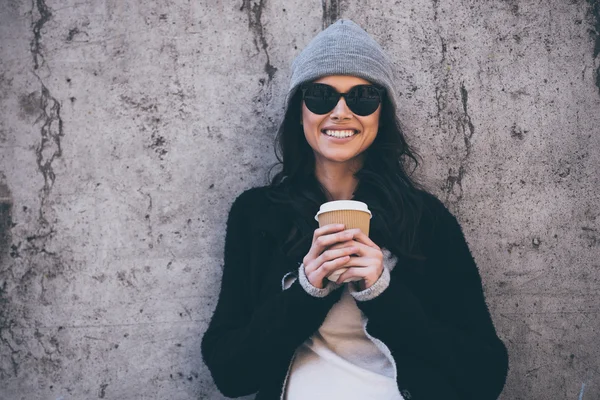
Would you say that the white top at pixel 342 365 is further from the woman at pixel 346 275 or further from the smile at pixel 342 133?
the smile at pixel 342 133

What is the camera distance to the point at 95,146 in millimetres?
2529

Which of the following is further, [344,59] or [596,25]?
[596,25]

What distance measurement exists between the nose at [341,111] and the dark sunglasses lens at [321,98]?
2 centimetres

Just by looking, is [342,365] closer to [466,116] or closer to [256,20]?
[466,116]

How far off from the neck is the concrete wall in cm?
46

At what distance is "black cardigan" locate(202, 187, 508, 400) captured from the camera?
181cm

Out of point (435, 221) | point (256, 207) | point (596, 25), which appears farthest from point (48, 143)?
point (596, 25)

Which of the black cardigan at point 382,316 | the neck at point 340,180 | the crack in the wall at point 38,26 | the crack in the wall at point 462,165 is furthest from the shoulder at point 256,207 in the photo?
the crack in the wall at point 38,26

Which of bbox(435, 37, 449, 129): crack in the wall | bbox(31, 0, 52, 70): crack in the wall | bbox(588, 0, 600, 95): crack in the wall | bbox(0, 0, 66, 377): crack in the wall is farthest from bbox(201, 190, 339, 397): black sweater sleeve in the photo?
bbox(588, 0, 600, 95): crack in the wall

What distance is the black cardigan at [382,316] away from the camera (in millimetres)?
1810

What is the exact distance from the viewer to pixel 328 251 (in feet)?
Answer: 5.42

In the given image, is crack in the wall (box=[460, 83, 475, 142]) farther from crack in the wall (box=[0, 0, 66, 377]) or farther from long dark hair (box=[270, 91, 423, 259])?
crack in the wall (box=[0, 0, 66, 377])

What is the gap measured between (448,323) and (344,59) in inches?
45.2

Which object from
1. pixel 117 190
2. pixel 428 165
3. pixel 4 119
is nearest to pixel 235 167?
pixel 117 190
